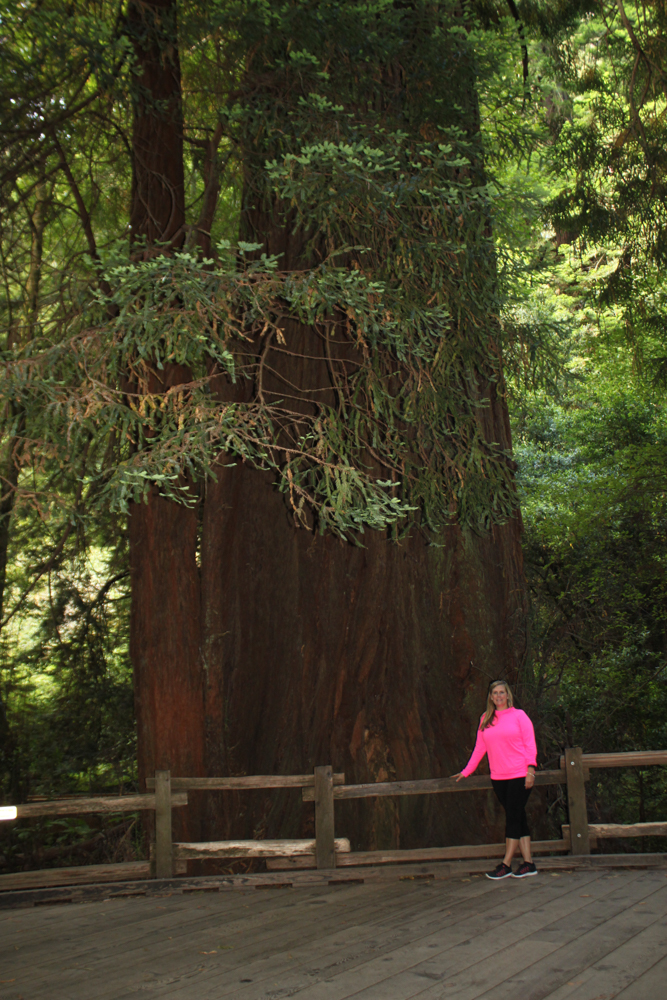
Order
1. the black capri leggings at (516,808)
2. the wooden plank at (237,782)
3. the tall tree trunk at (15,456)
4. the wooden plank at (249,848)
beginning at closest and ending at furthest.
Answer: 1. the black capri leggings at (516,808)
2. the wooden plank at (249,848)
3. the wooden plank at (237,782)
4. the tall tree trunk at (15,456)

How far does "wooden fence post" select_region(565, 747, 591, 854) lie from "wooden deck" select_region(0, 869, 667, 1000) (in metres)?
0.28

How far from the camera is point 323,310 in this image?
21.0 ft

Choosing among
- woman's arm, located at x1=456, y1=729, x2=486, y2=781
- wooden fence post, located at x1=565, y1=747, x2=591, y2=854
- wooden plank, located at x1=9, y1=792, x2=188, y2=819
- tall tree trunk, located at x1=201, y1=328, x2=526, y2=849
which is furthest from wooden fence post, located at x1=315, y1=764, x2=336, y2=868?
wooden fence post, located at x1=565, y1=747, x2=591, y2=854

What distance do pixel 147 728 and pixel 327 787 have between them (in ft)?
6.11

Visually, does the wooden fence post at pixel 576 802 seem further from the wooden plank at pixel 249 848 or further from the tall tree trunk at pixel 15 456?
the tall tree trunk at pixel 15 456

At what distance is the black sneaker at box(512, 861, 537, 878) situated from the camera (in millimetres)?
6203

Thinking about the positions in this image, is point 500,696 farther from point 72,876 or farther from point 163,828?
point 72,876

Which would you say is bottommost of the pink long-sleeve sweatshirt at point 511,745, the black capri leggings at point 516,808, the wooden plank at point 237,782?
the black capri leggings at point 516,808

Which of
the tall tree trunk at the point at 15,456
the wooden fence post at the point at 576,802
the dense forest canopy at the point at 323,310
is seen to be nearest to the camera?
the dense forest canopy at the point at 323,310

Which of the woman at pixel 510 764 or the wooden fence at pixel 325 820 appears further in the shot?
the wooden fence at pixel 325 820

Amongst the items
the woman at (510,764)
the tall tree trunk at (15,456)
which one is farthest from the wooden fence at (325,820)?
the tall tree trunk at (15,456)

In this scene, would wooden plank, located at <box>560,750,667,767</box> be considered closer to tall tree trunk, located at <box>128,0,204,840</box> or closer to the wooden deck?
the wooden deck

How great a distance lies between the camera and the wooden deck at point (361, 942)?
4.20m

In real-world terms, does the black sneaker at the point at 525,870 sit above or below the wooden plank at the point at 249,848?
below
